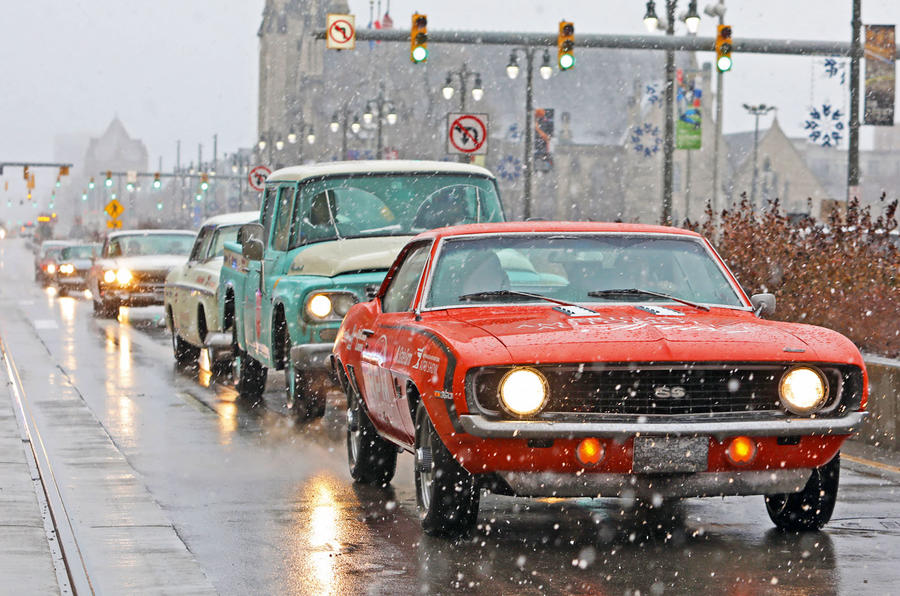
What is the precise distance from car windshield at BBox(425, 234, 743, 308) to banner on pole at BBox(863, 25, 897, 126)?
19.2m

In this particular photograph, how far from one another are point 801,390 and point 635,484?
36.0 inches

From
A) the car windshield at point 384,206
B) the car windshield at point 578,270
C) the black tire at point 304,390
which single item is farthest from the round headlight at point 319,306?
the car windshield at point 578,270

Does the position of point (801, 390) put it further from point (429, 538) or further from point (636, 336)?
point (429, 538)

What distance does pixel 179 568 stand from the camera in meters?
6.93

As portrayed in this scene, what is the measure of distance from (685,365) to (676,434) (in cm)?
32

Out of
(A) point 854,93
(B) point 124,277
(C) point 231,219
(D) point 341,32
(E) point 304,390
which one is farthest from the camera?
(D) point 341,32

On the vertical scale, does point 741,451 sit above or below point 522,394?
below

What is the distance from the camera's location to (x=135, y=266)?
28.3m

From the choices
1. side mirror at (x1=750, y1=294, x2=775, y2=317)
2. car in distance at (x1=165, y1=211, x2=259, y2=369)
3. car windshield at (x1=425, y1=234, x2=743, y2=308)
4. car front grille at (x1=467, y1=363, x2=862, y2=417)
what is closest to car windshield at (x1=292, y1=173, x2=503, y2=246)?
car in distance at (x1=165, y1=211, x2=259, y2=369)

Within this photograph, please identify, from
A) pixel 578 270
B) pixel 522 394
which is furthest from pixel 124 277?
pixel 522 394

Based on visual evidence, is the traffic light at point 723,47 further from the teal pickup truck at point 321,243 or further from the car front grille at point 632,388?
the car front grille at point 632,388

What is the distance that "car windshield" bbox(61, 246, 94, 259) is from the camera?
4406 centimetres

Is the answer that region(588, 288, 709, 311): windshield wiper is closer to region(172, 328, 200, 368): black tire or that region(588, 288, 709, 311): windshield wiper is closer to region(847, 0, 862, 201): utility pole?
region(172, 328, 200, 368): black tire

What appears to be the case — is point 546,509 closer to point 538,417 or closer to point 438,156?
point 538,417
